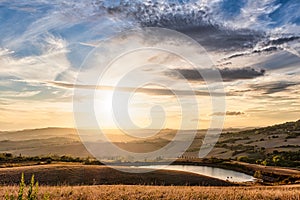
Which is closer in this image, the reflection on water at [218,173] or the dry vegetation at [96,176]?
the dry vegetation at [96,176]

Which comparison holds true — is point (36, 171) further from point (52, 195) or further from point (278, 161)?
point (278, 161)

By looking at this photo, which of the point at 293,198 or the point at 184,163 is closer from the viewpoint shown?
the point at 293,198

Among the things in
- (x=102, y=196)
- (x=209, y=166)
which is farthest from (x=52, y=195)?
(x=209, y=166)

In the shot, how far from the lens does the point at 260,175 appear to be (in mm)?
48938

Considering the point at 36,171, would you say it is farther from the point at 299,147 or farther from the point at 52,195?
the point at 299,147

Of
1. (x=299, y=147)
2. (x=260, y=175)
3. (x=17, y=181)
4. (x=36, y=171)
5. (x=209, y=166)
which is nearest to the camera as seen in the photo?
(x=17, y=181)

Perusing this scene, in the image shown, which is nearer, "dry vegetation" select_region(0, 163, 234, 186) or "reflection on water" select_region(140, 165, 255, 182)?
"dry vegetation" select_region(0, 163, 234, 186)

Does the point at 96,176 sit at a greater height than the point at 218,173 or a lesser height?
greater

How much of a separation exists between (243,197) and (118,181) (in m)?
21.9

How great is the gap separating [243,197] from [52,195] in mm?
8038

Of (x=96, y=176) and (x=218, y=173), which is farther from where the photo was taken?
(x=218, y=173)

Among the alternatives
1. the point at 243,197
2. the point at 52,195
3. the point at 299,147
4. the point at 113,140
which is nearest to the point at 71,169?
the point at 52,195

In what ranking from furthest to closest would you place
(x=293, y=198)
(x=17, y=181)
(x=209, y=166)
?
(x=209, y=166) < (x=17, y=181) < (x=293, y=198)

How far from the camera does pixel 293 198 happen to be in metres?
14.6
